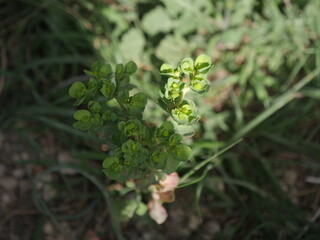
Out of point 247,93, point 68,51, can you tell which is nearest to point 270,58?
A: point 247,93

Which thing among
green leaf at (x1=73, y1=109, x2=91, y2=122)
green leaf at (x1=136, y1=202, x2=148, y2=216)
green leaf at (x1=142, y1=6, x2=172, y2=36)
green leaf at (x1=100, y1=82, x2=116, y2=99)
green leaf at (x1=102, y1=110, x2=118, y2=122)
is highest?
green leaf at (x1=142, y1=6, x2=172, y2=36)

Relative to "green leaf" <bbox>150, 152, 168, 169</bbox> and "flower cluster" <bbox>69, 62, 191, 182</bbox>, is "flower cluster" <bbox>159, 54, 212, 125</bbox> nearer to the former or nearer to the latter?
"flower cluster" <bbox>69, 62, 191, 182</bbox>

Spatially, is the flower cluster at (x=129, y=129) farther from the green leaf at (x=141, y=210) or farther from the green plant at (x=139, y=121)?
the green leaf at (x=141, y=210)

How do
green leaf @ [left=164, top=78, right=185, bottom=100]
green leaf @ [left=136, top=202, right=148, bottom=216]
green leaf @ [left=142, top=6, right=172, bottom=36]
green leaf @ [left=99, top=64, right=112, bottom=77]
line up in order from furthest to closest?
green leaf @ [left=142, top=6, right=172, bottom=36] < green leaf @ [left=136, top=202, right=148, bottom=216] < green leaf @ [left=99, top=64, right=112, bottom=77] < green leaf @ [left=164, top=78, right=185, bottom=100]

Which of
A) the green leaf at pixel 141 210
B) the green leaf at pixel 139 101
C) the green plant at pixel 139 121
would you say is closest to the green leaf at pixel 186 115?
the green plant at pixel 139 121

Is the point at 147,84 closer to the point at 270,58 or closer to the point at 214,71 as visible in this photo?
the point at 214,71

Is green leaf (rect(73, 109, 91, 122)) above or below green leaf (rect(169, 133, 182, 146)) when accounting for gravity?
above

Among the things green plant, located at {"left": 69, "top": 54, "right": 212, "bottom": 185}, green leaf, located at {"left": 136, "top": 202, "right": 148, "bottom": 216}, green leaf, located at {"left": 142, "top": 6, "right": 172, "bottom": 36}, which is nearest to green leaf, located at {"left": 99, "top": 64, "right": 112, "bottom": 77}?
green plant, located at {"left": 69, "top": 54, "right": 212, "bottom": 185}
